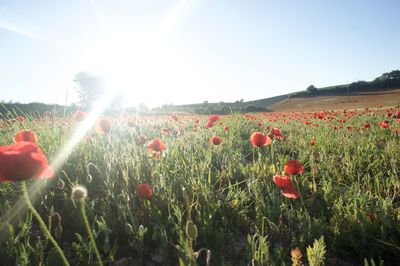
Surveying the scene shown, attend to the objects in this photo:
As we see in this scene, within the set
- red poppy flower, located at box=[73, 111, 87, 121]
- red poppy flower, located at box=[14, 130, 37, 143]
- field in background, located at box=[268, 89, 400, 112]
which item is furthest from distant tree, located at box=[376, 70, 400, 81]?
red poppy flower, located at box=[14, 130, 37, 143]

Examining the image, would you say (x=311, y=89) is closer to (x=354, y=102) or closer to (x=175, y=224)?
(x=354, y=102)

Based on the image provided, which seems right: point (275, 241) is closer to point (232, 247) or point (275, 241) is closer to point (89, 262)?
point (232, 247)

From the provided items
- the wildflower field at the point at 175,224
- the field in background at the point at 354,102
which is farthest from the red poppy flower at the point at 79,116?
the field in background at the point at 354,102

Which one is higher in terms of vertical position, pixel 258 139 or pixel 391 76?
pixel 391 76

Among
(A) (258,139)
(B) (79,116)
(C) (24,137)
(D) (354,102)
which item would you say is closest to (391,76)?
(D) (354,102)

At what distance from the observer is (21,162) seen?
1.07 metres

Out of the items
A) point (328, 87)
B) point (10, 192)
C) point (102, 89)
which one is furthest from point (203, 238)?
point (102, 89)

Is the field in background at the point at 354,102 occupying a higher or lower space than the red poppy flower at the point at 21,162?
lower

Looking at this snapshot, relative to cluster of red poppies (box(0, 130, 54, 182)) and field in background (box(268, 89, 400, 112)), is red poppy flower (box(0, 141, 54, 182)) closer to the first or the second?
cluster of red poppies (box(0, 130, 54, 182))

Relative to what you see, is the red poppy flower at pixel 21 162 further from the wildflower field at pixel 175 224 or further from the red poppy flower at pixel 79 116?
the red poppy flower at pixel 79 116

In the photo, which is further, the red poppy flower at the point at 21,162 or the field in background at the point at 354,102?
the field in background at the point at 354,102

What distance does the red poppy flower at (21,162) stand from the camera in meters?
1.05

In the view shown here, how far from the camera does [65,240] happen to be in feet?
5.82

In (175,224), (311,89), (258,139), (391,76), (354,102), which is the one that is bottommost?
(354,102)
